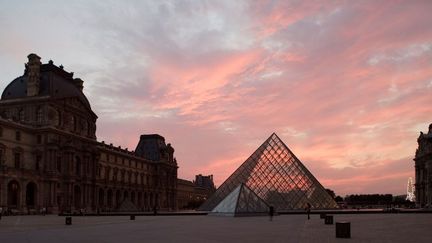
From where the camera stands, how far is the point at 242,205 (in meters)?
36.5

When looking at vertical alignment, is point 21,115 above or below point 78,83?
below

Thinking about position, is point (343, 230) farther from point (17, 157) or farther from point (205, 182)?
point (205, 182)

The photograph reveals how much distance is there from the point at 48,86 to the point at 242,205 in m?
32.8

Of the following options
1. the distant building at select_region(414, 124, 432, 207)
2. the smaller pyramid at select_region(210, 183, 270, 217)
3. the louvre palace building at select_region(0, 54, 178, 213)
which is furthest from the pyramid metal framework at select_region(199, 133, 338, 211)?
the distant building at select_region(414, 124, 432, 207)

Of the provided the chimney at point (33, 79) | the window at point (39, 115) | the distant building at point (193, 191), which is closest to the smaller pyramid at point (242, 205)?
the window at point (39, 115)

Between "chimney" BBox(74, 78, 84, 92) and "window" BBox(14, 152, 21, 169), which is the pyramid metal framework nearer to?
"window" BBox(14, 152, 21, 169)

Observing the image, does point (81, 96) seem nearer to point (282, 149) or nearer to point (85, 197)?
point (85, 197)

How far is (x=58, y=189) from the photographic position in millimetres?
58594

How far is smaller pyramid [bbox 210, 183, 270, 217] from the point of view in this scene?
36.0m

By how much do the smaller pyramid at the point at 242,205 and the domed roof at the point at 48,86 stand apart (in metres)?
29.3

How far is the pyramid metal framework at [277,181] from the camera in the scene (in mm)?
50125

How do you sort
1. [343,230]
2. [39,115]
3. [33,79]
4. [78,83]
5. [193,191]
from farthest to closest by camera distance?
[193,191] < [78,83] < [33,79] < [39,115] < [343,230]

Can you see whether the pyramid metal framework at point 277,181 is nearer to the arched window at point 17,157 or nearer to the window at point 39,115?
the arched window at point 17,157

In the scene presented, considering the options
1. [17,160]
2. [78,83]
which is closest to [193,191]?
[78,83]
